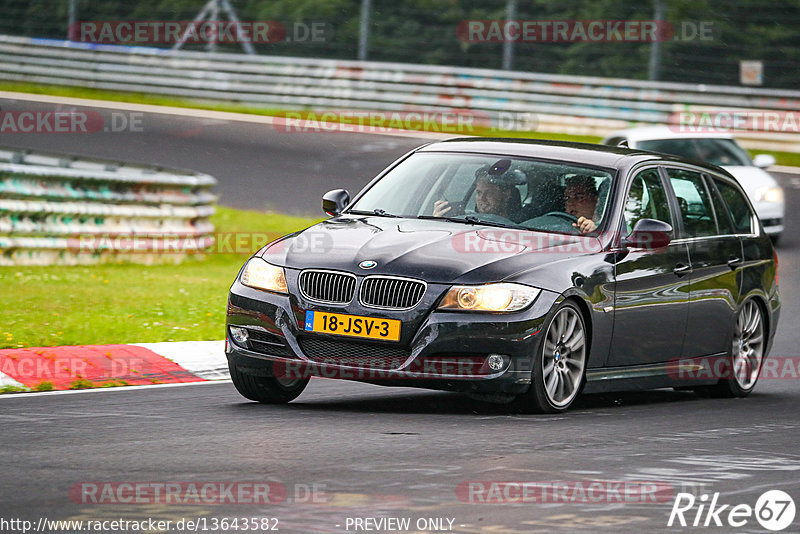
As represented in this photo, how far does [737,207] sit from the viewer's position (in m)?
11.1

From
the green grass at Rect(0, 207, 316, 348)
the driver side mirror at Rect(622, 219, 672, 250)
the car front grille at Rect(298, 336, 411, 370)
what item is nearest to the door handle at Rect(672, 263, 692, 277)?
the driver side mirror at Rect(622, 219, 672, 250)

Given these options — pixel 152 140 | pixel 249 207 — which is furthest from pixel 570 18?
pixel 249 207

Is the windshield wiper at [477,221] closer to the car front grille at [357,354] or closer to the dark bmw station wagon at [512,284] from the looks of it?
the dark bmw station wagon at [512,284]

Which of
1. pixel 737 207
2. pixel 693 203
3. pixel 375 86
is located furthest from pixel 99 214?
pixel 375 86

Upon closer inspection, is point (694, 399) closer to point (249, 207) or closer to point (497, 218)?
point (497, 218)

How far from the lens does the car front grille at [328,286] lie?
838 cm

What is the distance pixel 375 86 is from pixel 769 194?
1258cm

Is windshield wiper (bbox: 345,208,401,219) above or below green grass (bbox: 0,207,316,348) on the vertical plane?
above

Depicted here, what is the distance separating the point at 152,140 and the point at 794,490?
70.9 feet

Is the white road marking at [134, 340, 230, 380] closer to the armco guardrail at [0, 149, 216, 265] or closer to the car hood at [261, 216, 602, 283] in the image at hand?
the car hood at [261, 216, 602, 283]

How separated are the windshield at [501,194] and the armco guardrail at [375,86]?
19.1m

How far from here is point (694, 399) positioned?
34.9ft

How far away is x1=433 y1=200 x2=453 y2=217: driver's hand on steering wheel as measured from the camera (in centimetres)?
947

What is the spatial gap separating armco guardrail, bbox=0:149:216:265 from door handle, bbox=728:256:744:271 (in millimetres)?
8007
